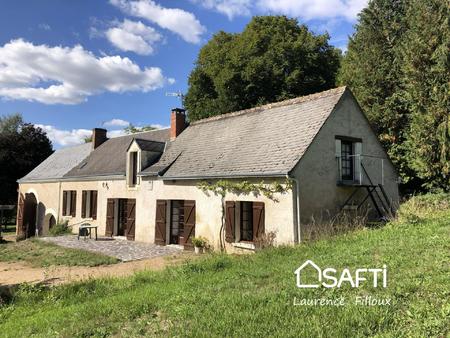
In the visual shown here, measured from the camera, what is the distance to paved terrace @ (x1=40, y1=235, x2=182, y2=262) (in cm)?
1349

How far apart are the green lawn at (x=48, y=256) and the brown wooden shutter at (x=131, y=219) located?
325cm

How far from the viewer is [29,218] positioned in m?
27.0

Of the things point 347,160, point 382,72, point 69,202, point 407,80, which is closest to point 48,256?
point 69,202

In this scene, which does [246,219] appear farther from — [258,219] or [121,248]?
[121,248]

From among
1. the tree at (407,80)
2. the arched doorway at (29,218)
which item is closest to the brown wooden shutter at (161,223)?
the tree at (407,80)


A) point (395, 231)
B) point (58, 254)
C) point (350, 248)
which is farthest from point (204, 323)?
point (58, 254)

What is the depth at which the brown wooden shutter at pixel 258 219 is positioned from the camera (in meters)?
12.0

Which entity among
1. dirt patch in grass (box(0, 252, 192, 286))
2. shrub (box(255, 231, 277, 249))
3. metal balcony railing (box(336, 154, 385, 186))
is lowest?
dirt patch in grass (box(0, 252, 192, 286))

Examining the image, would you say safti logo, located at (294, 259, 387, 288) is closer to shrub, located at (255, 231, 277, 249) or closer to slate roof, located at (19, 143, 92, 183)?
shrub, located at (255, 231, 277, 249)

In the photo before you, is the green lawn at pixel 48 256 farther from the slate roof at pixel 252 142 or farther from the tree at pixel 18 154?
the tree at pixel 18 154

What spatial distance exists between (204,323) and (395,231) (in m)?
6.43

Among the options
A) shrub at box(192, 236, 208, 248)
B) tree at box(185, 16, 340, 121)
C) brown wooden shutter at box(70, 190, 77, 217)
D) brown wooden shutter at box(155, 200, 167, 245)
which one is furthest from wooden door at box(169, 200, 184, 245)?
tree at box(185, 16, 340, 121)

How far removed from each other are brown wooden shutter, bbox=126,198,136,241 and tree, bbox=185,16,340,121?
11632 mm

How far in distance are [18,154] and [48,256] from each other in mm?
27601
